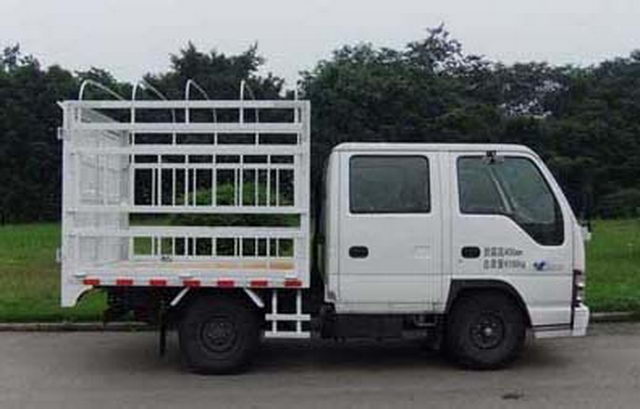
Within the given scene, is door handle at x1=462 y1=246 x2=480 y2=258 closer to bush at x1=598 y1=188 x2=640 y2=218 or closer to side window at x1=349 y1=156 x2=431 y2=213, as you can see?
side window at x1=349 y1=156 x2=431 y2=213

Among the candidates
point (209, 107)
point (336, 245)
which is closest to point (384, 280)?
point (336, 245)

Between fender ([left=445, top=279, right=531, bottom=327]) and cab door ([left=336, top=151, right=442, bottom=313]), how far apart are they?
0.15 meters

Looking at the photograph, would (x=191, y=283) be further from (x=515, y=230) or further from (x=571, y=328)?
(x=571, y=328)

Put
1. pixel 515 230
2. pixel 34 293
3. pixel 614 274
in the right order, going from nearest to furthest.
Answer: pixel 515 230
pixel 34 293
pixel 614 274

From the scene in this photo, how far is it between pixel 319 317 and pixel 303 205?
1119mm

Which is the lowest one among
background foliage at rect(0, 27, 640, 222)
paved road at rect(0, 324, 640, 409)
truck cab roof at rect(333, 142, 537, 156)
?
paved road at rect(0, 324, 640, 409)

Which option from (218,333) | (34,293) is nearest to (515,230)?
(218,333)

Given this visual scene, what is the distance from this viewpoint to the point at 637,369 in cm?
1013

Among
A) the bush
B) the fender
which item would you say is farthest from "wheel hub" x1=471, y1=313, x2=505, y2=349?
the bush

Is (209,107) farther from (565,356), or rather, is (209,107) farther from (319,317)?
(565,356)

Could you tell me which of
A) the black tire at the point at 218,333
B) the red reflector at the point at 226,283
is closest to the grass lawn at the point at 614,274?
the black tire at the point at 218,333

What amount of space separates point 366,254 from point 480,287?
3.84 feet

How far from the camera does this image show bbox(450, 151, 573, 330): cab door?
32.8 feet

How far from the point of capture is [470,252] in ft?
32.7
